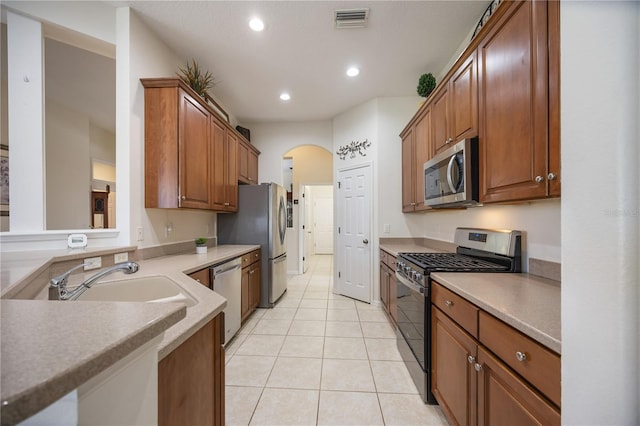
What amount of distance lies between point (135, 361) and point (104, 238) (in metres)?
1.99

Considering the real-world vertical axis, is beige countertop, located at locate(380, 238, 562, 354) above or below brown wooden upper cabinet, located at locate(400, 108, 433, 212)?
below

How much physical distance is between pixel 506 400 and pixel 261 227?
120 inches

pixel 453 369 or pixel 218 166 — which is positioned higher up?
pixel 218 166

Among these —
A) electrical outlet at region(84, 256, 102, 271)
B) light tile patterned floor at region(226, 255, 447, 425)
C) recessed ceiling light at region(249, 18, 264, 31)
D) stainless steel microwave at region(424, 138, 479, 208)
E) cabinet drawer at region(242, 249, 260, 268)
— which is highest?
recessed ceiling light at region(249, 18, 264, 31)

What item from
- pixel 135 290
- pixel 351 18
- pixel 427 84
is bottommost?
pixel 135 290

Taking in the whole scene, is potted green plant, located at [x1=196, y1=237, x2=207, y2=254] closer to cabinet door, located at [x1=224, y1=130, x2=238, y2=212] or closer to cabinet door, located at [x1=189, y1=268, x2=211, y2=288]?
cabinet door, located at [x1=224, y1=130, x2=238, y2=212]

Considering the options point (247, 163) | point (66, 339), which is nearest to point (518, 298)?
point (66, 339)

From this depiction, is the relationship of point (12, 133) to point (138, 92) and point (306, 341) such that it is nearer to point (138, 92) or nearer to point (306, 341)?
point (138, 92)

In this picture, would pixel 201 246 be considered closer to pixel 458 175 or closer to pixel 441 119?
pixel 458 175

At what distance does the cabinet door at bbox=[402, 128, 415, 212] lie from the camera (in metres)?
3.00

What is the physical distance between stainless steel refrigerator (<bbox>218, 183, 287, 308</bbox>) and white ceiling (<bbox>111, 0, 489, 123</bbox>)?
141 cm

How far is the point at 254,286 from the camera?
3.28 meters

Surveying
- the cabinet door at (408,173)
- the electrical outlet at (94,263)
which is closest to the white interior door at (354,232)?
the cabinet door at (408,173)

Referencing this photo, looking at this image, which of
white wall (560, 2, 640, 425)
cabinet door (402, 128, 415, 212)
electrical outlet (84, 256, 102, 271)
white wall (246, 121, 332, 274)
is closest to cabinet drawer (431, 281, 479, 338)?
white wall (560, 2, 640, 425)
